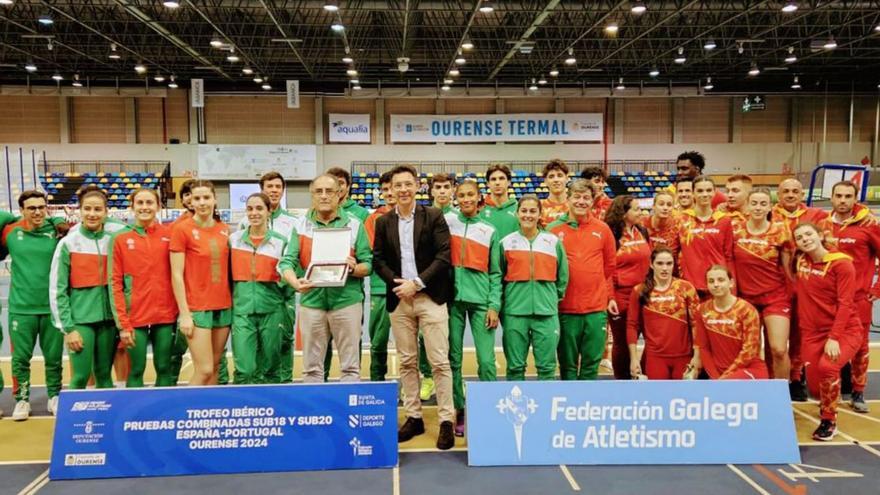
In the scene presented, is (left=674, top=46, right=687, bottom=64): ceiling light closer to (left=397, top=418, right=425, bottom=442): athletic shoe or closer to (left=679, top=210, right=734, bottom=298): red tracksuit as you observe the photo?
(left=679, top=210, right=734, bottom=298): red tracksuit

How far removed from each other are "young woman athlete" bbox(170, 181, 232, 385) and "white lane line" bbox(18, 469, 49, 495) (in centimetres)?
110

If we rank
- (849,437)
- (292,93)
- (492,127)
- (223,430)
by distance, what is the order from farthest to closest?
1. (492,127)
2. (292,93)
3. (849,437)
4. (223,430)

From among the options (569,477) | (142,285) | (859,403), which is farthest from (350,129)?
(569,477)

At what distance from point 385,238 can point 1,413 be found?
3.90 metres

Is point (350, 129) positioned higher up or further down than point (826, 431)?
higher up

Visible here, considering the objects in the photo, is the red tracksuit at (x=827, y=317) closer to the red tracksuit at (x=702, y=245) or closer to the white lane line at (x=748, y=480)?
the red tracksuit at (x=702, y=245)

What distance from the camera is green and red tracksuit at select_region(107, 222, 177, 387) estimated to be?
4.71m

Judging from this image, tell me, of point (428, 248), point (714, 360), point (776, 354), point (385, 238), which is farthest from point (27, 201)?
point (776, 354)

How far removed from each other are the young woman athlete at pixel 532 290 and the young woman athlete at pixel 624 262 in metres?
1.09

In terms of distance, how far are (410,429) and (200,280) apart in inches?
78.4

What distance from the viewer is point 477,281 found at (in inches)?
188

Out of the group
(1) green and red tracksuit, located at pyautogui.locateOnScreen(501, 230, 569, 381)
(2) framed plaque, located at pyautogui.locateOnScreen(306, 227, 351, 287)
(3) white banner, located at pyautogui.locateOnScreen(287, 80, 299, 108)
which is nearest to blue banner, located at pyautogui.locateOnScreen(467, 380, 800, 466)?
(1) green and red tracksuit, located at pyautogui.locateOnScreen(501, 230, 569, 381)

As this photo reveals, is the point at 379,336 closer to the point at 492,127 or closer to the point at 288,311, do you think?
the point at 288,311

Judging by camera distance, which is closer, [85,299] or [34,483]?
[34,483]
